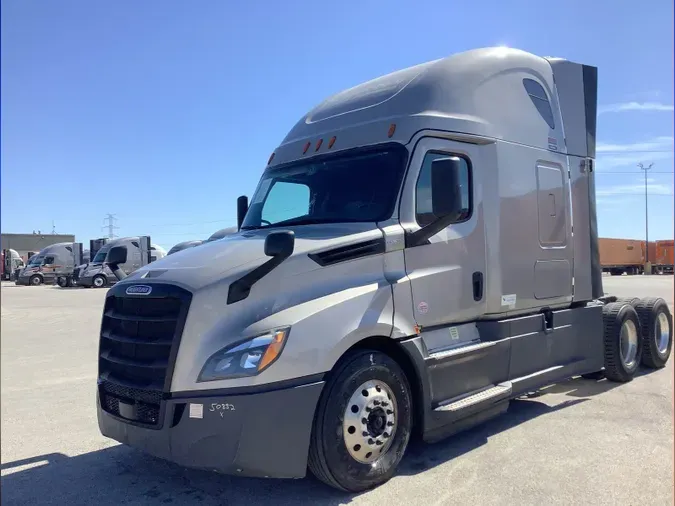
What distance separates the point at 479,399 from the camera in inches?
194

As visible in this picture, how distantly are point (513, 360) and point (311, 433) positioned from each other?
2.62 m

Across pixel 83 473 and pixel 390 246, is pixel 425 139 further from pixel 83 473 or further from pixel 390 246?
pixel 83 473

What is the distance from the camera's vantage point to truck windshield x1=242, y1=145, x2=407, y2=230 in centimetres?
473

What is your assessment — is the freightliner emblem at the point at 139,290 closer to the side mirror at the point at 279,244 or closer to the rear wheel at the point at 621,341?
the side mirror at the point at 279,244

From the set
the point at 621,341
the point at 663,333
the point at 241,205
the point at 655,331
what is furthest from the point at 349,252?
the point at 663,333

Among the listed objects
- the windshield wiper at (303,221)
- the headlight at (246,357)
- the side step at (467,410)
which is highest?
the windshield wiper at (303,221)

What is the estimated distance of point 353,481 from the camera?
13.1ft

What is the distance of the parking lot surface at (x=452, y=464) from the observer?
4016mm

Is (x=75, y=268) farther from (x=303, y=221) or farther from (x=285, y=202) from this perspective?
(x=303, y=221)

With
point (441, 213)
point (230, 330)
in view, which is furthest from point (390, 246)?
point (230, 330)

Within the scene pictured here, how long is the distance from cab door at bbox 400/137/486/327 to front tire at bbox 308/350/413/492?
634 millimetres

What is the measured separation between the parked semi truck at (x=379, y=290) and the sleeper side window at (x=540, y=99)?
3 centimetres

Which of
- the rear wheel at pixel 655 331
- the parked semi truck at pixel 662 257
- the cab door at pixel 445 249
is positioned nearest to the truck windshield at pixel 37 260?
the rear wheel at pixel 655 331

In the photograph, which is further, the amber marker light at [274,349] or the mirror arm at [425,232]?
the mirror arm at [425,232]
